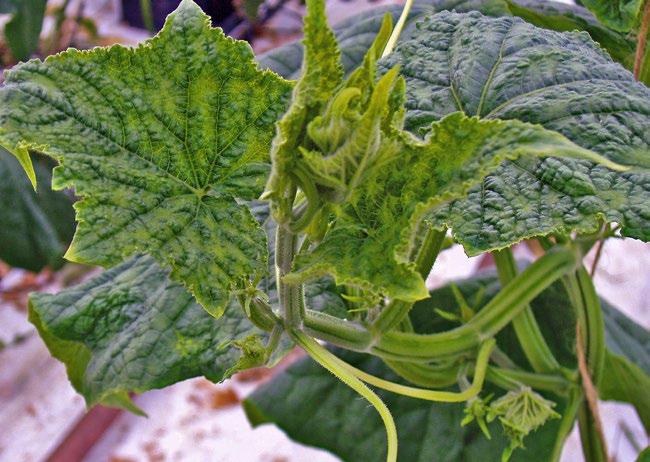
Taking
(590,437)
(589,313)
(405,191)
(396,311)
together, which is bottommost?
(590,437)

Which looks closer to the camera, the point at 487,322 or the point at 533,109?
the point at 533,109

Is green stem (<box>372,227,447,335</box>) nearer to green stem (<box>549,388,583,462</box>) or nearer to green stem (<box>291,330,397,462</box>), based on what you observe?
green stem (<box>291,330,397,462</box>)

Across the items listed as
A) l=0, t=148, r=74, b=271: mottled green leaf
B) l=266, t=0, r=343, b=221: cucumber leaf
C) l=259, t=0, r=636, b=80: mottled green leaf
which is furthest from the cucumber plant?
l=0, t=148, r=74, b=271: mottled green leaf

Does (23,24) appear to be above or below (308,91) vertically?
below

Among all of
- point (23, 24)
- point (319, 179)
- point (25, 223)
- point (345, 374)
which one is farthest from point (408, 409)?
point (23, 24)

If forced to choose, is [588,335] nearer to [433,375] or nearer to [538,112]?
[433,375]

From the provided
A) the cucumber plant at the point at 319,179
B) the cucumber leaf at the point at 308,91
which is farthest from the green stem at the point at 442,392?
the cucumber leaf at the point at 308,91

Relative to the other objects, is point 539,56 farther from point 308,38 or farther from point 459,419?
point 459,419
